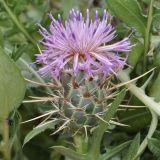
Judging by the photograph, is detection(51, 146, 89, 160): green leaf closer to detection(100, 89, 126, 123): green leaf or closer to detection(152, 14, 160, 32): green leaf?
detection(100, 89, 126, 123): green leaf

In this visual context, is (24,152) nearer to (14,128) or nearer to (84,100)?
(14,128)

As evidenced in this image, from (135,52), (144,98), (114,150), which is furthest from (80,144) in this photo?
(135,52)

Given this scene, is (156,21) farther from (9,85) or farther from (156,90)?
(9,85)

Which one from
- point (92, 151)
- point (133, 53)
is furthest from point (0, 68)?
point (133, 53)

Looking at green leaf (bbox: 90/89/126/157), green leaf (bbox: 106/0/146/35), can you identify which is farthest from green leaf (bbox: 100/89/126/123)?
green leaf (bbox: 106/0/146/35)

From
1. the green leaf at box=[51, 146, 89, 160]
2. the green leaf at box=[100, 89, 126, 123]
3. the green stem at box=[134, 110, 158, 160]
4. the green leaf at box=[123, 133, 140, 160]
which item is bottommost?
the green stem at box=[134, 110, 158, 160]

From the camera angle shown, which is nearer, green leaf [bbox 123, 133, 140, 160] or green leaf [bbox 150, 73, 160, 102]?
green leaf [bbox 123, 133, 140, 160]
